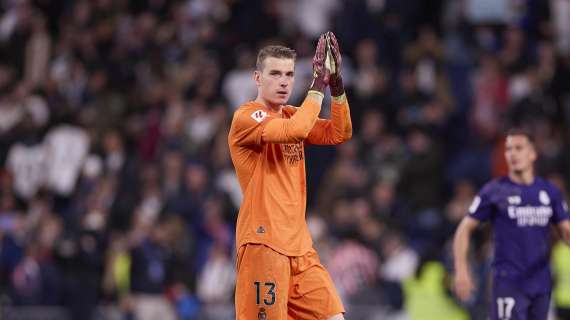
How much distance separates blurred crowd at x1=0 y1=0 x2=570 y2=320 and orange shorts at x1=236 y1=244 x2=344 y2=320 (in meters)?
5.72

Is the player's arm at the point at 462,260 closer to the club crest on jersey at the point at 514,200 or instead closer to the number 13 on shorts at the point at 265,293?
the club crest on jersey at the point at 514,200

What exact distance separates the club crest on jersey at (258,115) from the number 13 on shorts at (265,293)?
1.06 meters

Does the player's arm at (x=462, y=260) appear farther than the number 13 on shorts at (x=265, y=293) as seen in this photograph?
Yes

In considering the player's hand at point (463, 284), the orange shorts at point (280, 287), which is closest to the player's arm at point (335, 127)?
the orange shorts at point (280, 287)

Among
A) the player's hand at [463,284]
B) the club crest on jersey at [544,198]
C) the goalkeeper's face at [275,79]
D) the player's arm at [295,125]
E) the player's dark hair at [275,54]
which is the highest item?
the player's dark hair at [275,54]

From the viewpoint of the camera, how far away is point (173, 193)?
54.7 ft

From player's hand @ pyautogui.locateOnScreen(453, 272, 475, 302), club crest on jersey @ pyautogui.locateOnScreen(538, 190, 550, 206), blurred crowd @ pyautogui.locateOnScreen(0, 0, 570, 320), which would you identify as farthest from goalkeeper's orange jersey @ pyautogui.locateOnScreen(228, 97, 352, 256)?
blurred crowd @ pyautogui.locateOnScreen(0, 0, 570, 320)

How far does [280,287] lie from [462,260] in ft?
7.55

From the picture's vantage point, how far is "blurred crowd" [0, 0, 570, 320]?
15.6 meters

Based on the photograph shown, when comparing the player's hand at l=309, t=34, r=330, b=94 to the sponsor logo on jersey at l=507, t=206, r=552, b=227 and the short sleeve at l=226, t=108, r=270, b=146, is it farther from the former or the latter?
the sponsor logo on jersey at l=507, t=206, r=552, b=227

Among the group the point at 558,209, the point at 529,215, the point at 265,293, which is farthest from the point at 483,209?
the point at 265,293

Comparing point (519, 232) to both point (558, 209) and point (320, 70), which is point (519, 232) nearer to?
point (558, 209)

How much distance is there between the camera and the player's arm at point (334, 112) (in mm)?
7938

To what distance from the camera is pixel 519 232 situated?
9.83 meters
